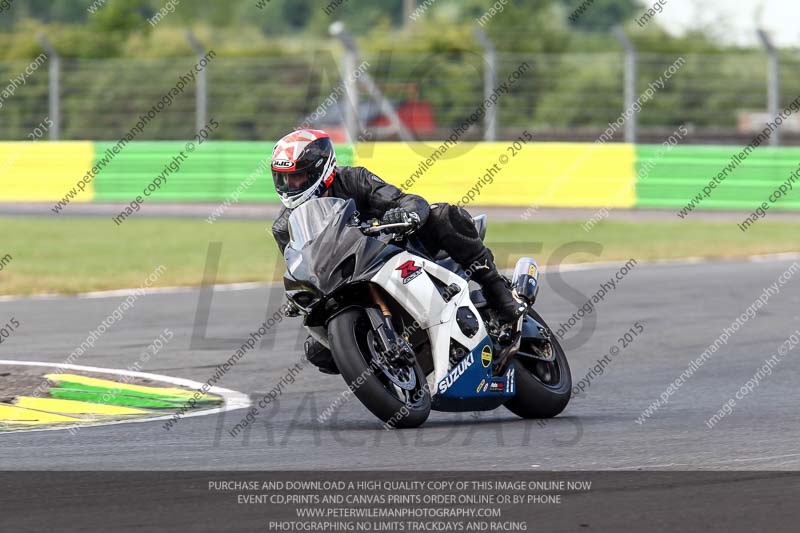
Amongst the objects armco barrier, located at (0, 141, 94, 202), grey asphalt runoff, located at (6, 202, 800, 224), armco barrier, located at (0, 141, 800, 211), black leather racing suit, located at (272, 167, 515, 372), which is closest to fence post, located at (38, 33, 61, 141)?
armco barrier, located at (0, 141, 94, 202)

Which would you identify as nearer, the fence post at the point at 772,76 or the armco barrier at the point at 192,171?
the fence post at the point at 772,76

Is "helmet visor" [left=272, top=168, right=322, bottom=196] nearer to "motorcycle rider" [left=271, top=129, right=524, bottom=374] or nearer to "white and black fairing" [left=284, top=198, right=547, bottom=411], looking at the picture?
"motorcycle rider" [left=271, top=129, right=524, bottom=374]

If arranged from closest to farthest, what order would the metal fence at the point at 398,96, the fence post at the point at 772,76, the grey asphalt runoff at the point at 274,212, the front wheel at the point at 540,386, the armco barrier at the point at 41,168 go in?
the front wheel at the point at 540,386
the grey asphalt runoff at the point at 274,212
the fence post at the point at 772,76
the armco barrier at the point at 41,168
the metal fence at the point at 398,96

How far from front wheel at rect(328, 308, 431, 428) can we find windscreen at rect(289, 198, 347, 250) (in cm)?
44

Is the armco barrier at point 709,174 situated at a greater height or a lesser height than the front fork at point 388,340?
lesser

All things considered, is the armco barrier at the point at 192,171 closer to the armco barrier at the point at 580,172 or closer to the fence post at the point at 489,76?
the armco barrier at the point at 580,172

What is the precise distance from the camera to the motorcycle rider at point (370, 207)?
7.52 m

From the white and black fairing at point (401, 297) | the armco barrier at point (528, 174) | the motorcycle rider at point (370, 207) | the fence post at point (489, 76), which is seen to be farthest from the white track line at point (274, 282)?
the fence post at point (489, 76)

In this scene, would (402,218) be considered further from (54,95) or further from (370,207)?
(54,95)

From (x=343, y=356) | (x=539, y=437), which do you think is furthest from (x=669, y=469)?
(x=343, y=356)

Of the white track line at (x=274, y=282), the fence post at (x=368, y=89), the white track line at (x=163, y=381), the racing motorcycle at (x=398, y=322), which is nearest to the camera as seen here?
the racing motorcycle at (x=398, y=322)

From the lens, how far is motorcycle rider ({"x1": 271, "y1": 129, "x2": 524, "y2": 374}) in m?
7.52

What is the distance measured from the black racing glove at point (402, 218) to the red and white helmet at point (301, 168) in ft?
1.43

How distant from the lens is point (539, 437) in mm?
7340
